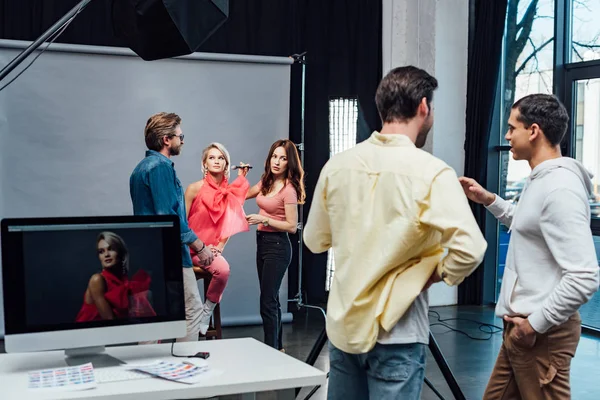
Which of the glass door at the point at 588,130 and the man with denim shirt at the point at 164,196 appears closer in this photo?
the man with denim shirt at the point at 164,196

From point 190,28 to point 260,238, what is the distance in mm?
2767

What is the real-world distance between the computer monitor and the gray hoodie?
1082mm

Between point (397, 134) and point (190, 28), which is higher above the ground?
point (190, 28)

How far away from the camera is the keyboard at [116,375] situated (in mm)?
2038

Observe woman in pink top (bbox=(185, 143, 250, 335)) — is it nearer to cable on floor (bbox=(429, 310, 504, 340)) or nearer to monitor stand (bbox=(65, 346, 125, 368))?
cable on floor (bbox=(429, 310, 504, 340))

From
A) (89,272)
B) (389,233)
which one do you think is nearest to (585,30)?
(389,233)

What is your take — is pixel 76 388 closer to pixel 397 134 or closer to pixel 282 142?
pixel 397 134

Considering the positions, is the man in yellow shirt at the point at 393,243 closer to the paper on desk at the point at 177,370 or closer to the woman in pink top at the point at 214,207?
the paper on desk at the point at 177,370

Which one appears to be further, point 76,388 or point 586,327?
point 586,327

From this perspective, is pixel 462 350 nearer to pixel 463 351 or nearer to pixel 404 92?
pixel 463 351

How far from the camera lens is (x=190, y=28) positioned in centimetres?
222

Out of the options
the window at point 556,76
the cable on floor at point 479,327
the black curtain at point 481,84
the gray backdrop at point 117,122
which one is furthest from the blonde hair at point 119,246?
the black curtain at point 481,84

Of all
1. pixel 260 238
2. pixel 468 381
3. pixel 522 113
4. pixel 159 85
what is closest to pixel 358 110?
pixel 159 85

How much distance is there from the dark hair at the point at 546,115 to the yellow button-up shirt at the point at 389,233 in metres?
0.65
